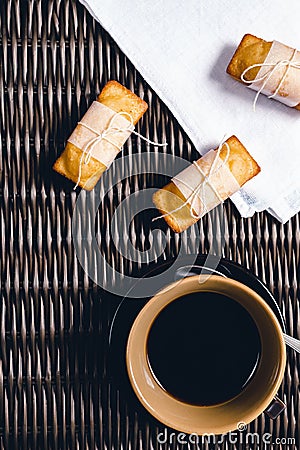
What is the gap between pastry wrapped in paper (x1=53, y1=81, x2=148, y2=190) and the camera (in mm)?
790

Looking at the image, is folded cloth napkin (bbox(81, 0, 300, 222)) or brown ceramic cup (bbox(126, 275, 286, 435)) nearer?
brown ceramic cup (bbox(126, 275, 286, 435))

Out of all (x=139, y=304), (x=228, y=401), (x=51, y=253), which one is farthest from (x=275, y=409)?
(x=51, y=253)

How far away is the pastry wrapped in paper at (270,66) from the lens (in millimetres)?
790

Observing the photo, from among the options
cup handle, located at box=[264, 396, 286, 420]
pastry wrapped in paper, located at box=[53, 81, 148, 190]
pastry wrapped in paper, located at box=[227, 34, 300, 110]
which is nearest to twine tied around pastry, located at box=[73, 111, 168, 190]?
pastry wrapped in paper, located at box=[53, 81, 148, 190]

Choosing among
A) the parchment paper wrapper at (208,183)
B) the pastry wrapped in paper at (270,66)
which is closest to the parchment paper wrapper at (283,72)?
the pastry wrapped in paper at (270,66)

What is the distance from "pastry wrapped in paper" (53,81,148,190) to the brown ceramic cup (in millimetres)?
173

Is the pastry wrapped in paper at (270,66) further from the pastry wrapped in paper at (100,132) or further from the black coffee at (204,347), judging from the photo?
the black coffee at (204,347)

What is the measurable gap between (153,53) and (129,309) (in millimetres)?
289

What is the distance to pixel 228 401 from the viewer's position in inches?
29.6

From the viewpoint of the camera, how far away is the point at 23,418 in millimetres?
816

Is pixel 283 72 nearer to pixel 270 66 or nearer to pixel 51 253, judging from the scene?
pixel 270 66

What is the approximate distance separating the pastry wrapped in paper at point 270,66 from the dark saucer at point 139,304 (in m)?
0.20

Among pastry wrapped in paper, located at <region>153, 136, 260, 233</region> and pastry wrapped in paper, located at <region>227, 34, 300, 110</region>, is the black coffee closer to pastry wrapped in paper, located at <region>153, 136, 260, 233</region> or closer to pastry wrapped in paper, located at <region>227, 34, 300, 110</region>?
pastry wrapped in paper, located at <region>153, 136, 260, 233</region>

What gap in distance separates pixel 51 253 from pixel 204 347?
8.0 inches
